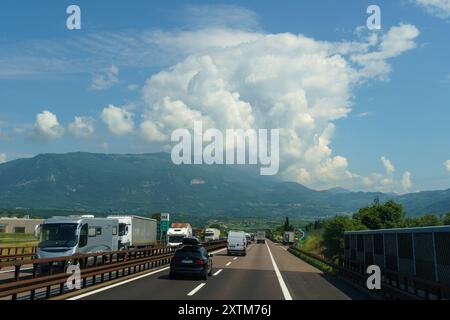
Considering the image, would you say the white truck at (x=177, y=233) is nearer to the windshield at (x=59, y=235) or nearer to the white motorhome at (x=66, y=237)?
the white motorhome at (x=66, y=237)

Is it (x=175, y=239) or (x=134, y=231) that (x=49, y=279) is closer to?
(x=134, y=231)

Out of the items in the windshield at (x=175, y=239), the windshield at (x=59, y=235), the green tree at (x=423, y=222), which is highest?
the green tree at (x=423, y=222)

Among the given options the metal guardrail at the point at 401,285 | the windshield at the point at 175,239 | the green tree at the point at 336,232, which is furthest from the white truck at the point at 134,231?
the green tree at the point at 336,232

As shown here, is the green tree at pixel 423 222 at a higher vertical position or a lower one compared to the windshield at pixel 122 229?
higher

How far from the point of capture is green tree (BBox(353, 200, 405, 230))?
72062 millimetres

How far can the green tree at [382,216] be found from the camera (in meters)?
72.1

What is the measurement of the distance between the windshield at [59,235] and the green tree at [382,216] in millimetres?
52620

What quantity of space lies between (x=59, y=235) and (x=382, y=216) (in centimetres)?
5664

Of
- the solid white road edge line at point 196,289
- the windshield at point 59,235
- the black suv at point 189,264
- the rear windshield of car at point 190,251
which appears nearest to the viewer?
the solid white road edge line at point 196,289

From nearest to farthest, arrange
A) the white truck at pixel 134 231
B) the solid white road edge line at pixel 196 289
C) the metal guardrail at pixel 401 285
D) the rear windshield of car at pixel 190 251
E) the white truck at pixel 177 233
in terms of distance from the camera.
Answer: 1. the metal guardrail at pixel 401 285
2. the solid white road edge line at pixel 196 289
3. the rear windshield of car at pixel 190 251
4. the white truck at pixel 134 231
5. the white truck at pixel 177 233

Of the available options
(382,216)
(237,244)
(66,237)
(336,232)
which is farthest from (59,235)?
(382,216)

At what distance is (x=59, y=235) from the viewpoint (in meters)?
27.2

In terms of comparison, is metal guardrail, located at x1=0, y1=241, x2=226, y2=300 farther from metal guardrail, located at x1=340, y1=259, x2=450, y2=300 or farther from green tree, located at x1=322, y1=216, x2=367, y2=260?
green tree, located at x1=322, y1=216, x2=367, y2=260
